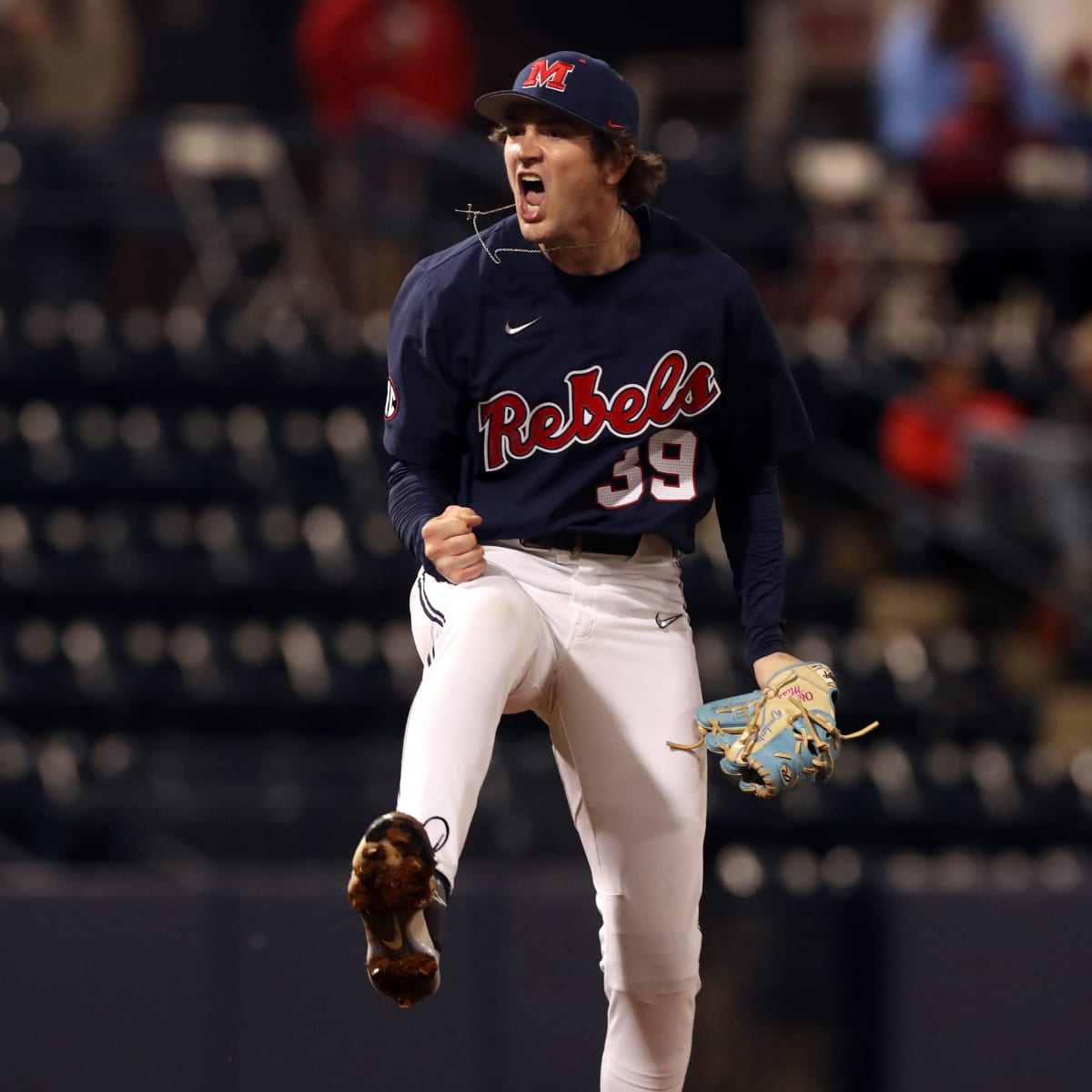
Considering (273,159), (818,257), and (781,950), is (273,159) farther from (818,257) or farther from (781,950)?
(781,950)

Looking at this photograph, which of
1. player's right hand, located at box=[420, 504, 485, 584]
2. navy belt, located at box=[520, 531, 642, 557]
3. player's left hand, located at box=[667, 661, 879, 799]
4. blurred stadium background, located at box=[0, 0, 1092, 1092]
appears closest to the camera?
player's right hand, located at box=[420, 504, 485, 584]

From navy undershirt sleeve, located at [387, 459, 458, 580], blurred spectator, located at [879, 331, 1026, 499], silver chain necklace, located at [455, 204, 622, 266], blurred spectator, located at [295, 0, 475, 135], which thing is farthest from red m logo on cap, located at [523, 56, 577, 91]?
blurred spectator, located at [295, 0, 475, 135]

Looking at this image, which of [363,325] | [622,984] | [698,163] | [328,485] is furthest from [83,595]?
[622,984]

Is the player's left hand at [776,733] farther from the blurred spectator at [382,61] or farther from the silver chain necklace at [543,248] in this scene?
the blurred spectator at [382,61]

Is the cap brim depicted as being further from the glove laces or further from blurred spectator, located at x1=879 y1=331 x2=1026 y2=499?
blurred spectator, located at x1=879 y1=331 x2=1026 y2=499

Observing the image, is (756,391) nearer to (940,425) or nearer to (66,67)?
(940,425)

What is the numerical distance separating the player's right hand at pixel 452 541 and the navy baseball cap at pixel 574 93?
1.84 ft

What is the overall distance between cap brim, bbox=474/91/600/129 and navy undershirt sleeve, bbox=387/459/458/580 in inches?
20.6

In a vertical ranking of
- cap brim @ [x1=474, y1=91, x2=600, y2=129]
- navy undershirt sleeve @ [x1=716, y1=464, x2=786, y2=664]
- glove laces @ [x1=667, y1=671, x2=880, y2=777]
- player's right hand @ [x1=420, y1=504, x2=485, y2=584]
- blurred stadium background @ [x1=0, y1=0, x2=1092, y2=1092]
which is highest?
cap brim @ [x1=474, y1=91, x2=600, y2=129]

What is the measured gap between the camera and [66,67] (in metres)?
7.48

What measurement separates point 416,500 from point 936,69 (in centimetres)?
470

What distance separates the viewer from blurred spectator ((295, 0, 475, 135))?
23.6ft

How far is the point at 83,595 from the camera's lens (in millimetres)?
6855

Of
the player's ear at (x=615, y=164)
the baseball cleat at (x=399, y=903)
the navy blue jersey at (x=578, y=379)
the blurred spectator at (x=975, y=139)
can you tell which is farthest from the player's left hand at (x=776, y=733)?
the blurred spectator at (x=975, y=139)
